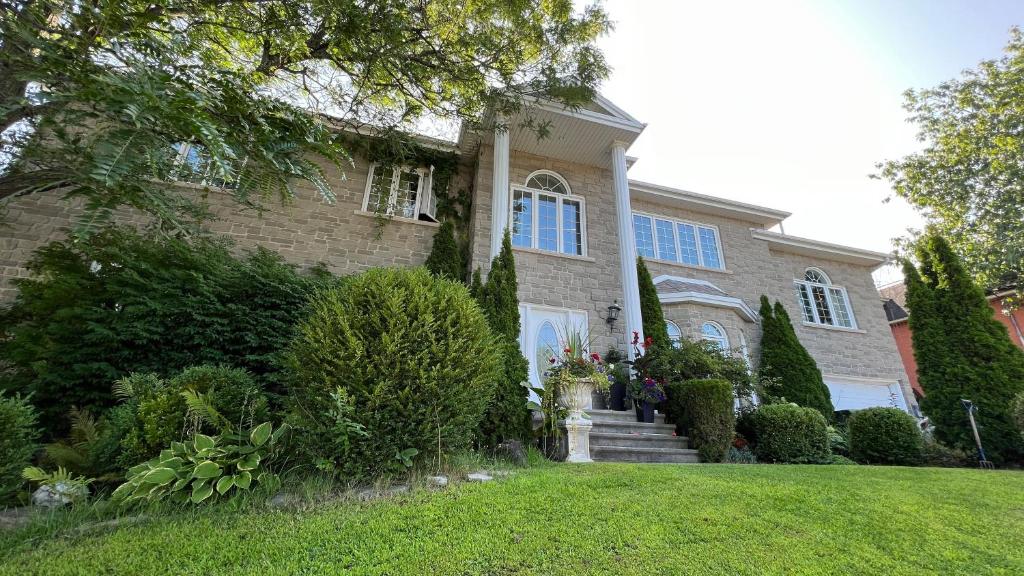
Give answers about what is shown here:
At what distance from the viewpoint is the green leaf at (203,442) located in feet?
9.00

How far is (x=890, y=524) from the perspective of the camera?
273 cm

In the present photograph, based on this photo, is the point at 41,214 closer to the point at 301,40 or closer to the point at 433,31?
the point at 301,40

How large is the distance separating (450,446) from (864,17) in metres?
9.20

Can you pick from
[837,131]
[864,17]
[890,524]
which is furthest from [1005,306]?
[890,524]

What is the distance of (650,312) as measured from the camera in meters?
8.93

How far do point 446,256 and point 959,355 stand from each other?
10.2 metres

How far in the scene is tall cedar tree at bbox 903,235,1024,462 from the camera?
6957 millimetres

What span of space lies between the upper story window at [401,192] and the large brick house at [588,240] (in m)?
0.03

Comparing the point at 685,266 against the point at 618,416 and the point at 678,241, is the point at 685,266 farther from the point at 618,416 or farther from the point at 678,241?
the point at 618,416

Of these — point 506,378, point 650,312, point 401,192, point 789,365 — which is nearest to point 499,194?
point 401,192

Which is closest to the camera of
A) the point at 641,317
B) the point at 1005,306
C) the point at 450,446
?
the point at 450,446

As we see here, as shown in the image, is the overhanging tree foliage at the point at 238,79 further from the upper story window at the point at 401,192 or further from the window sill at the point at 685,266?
the window sill at the point at 685,266

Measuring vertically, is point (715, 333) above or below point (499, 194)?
below

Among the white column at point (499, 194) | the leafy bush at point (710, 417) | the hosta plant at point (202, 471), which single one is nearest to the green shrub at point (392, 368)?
the hosta plant at point (202, 471)
